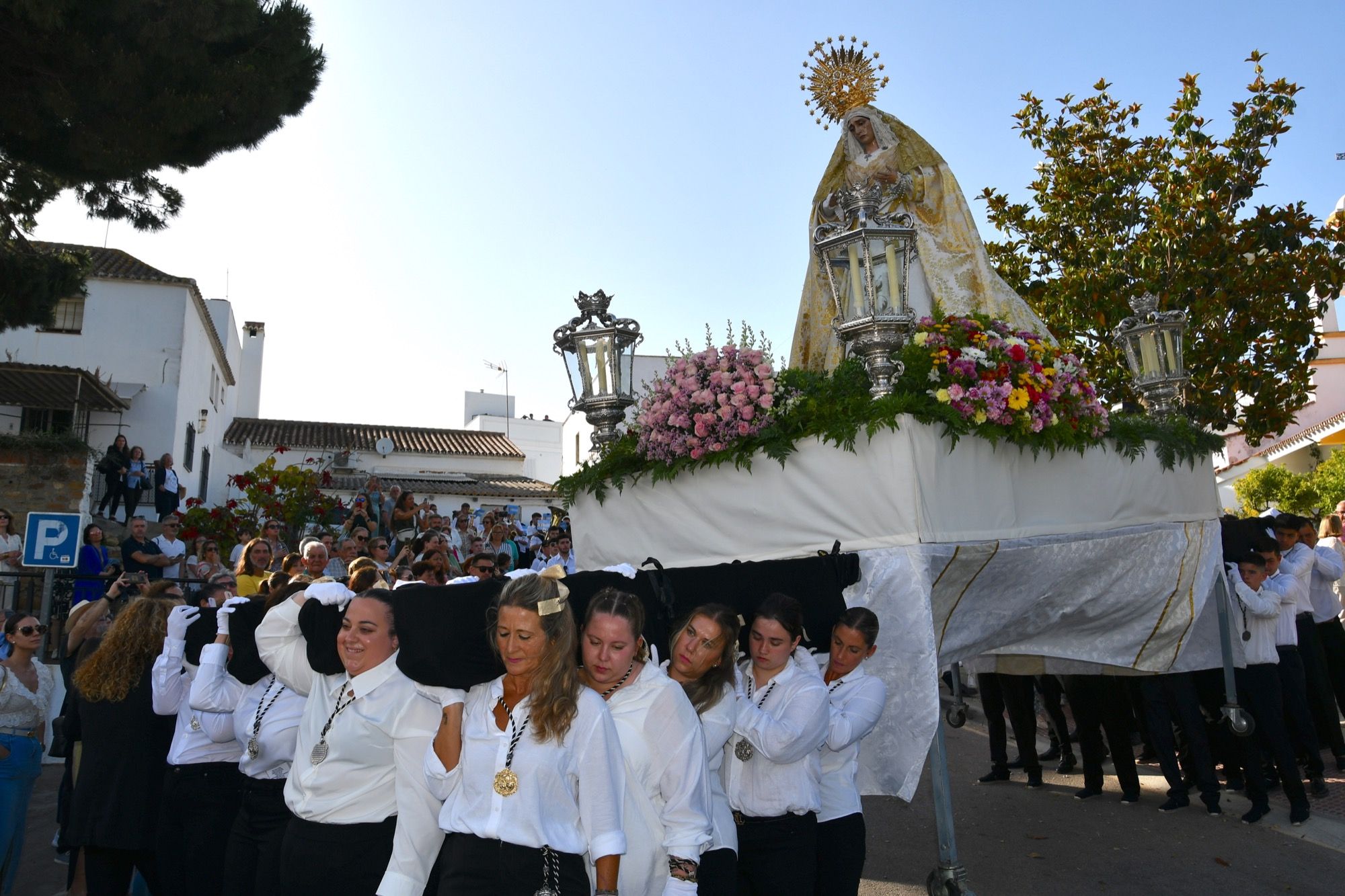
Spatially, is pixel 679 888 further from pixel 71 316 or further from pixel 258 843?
pixel 71 316

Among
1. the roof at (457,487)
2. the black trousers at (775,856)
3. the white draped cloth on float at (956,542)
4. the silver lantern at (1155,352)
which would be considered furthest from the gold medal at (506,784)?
the roof at (457,487)

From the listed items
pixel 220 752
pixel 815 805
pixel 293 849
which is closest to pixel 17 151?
pixel 220 752

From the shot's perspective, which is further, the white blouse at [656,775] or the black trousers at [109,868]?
the black trousers at [109,868]

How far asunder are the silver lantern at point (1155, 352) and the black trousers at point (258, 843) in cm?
576

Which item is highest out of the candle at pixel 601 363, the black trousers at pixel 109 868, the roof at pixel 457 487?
the roof at pixel 457 487

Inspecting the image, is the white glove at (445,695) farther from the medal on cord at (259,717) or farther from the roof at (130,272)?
the roof at (130,272)

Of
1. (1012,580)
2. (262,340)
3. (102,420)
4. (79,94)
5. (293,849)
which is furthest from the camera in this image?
(262,340)

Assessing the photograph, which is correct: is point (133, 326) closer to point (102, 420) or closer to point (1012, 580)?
point (102, 420)

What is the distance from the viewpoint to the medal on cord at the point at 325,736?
3340 mm

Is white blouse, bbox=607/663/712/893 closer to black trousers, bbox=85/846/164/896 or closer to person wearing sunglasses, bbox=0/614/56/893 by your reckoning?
black trousers, bbox=85/846/164/896

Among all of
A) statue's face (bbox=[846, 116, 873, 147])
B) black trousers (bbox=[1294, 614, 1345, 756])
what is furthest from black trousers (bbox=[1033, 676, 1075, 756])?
statue's face (bbox=[846, 116, 873, 147])

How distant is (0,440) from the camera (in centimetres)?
1705

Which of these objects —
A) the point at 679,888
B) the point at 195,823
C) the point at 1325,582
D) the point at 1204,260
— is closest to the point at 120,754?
the point at 195,823

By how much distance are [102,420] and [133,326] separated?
229 centimetres
